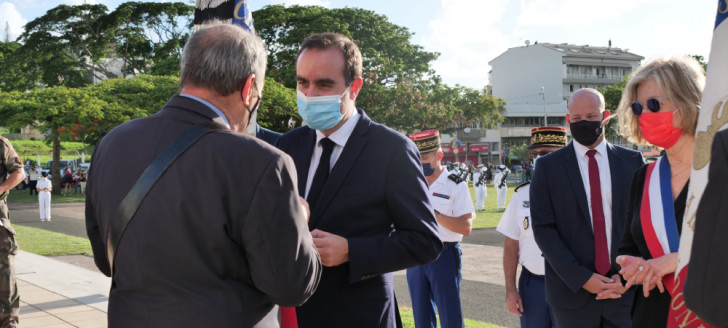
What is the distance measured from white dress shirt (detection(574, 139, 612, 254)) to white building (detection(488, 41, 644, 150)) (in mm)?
79220

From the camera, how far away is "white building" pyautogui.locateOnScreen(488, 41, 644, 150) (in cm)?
8231

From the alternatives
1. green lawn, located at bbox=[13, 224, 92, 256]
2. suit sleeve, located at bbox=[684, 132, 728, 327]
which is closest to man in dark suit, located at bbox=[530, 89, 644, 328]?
suit sleeve, located at bbox=[684, 132, 728, 327]

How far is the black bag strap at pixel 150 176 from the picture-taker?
6.02 feet

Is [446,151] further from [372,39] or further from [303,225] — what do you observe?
[303,225]

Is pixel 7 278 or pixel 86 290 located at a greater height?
pixel 7 278

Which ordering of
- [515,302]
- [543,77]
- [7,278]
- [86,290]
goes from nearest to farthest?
[515,302], [7,278], [86,290], [543,77]

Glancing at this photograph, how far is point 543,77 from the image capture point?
86.0 m

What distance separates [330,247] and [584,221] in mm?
1730

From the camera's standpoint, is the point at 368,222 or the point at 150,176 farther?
→ the point at 368,222

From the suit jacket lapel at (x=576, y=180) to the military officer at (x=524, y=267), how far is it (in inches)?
21.1

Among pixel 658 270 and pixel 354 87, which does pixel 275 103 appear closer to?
pixel 354 87

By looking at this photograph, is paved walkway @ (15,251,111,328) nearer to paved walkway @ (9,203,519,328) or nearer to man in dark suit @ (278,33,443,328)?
paved walkway @ (9,203,519,328)

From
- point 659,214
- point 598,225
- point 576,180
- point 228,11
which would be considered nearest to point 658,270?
point 659,214

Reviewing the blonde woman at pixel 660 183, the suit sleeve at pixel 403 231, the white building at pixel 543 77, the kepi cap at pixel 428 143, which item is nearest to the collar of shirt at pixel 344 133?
the suit sleeve at pixel 403 231
